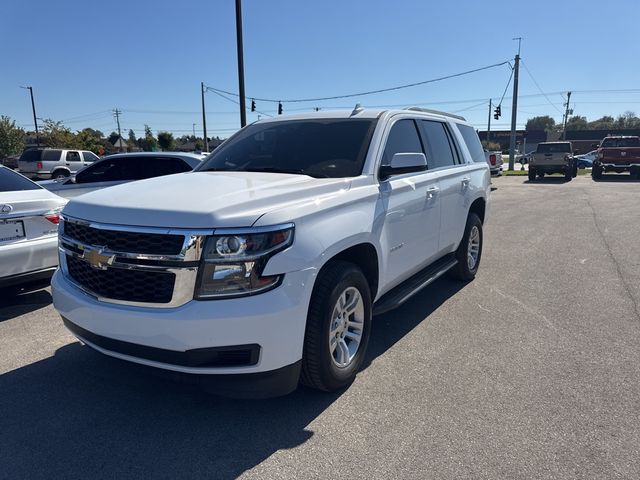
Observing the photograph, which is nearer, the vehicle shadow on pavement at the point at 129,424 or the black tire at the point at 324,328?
the vehicle shadow on pavement at the point at 129,424

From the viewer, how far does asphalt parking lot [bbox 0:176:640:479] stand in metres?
2.58

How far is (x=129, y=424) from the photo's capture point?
9.66 ft

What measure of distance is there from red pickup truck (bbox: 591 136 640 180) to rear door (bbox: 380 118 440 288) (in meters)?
23.4

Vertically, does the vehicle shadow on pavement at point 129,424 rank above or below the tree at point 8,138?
below

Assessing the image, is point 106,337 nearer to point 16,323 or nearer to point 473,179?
point 16,323

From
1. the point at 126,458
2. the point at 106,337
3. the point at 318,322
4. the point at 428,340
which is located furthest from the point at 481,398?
the point at 106,337

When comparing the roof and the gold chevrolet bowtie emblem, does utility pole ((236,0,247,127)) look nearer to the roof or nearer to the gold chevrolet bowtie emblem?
the roof

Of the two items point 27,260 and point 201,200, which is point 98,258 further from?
point 27,260

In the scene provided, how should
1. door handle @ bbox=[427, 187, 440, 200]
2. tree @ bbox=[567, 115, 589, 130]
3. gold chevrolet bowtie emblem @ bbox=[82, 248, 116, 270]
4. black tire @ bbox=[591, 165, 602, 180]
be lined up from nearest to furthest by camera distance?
1. gold chevrolet bowtie emblem @ bbox=[82, 248, 116, 270]
2. door handle @ bbox=[427, 187, 440, 200]
3. black tire @ bbox=[591, 165, 602, 180]
4. tree @ bbox=[567, 115, 589, 130]

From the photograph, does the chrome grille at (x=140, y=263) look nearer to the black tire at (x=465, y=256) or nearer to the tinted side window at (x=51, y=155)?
the black tire at (x=465, y=256)

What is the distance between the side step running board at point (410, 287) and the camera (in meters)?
3.86

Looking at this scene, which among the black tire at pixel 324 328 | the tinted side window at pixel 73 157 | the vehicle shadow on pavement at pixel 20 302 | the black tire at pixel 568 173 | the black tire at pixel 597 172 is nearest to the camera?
the black tire at pixel 324 328

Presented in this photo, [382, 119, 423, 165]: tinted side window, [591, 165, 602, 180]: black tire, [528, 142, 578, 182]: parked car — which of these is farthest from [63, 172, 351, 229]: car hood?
[591, 165, 602, 180]: black tire

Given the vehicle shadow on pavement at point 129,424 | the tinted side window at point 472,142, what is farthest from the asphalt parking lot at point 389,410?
the tinted side window at point 472,142
